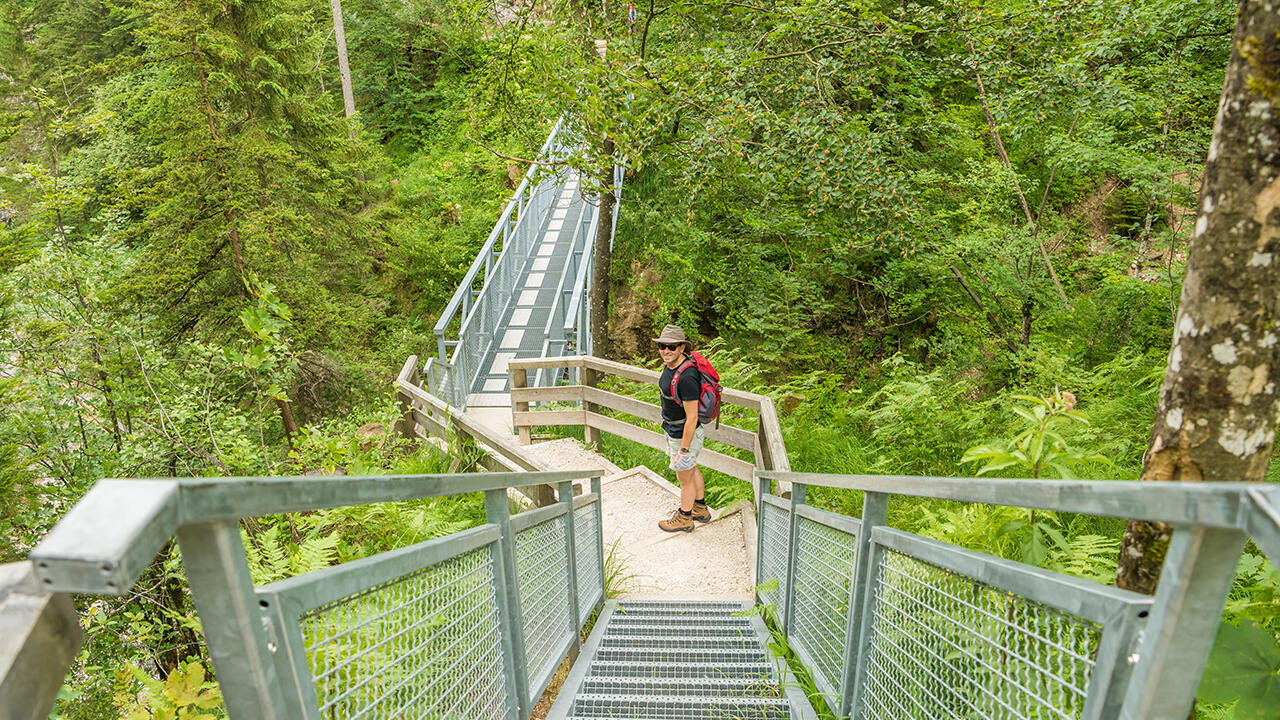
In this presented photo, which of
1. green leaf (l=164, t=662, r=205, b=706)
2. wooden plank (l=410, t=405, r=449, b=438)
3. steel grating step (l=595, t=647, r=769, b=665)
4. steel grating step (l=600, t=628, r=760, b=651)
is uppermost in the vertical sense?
green leaf (l=164, t=662, r=205, b=706)

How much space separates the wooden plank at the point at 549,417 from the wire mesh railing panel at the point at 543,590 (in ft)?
16.9

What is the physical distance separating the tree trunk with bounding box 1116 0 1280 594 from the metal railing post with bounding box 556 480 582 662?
2562 mm

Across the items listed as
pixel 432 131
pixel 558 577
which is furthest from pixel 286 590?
pixel 432 131

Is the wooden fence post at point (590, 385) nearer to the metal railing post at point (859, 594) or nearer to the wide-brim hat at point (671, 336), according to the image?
the wide-brim hat at point (671, 336)

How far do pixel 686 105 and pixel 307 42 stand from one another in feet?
32.7

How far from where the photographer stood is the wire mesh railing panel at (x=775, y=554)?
3828 millimetres

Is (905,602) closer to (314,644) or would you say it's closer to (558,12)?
(314,644)

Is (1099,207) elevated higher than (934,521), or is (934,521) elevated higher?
(1099,207)

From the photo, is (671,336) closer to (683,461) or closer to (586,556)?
(683,461)

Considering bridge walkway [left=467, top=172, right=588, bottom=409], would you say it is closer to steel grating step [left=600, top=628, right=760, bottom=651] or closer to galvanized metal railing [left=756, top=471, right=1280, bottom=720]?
steel grating step [left=600, top=628, right=760, bottom=651]

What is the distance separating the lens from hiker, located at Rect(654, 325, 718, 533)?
18.1 ft

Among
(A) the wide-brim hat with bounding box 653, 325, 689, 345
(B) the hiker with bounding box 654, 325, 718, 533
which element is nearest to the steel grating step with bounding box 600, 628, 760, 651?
(B) the hiker with bounding box 654, 325, 718, 533

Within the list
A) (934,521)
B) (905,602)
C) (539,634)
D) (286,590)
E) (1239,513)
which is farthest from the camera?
(934,521)

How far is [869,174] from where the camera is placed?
6.79 m
